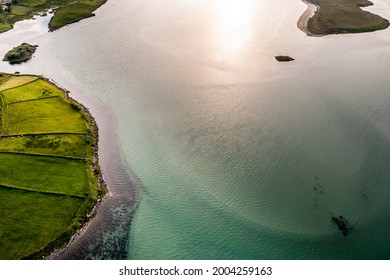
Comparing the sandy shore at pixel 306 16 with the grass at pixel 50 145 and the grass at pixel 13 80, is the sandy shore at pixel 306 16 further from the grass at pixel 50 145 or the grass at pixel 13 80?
the grass at pixel 13 80

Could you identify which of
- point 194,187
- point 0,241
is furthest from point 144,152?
point 0,241

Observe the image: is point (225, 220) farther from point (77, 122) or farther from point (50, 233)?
point (77, 122)

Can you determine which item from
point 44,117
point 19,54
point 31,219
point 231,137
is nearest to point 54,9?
point 19,54

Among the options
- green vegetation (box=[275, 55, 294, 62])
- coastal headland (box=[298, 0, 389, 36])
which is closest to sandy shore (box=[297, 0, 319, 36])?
coastal headland (box=[298, 0, 389, 36])

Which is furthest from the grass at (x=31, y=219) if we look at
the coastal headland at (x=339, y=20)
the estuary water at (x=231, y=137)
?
the coastal headland at (x=339, y=20)

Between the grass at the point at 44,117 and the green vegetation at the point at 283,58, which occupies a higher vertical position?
the green vegetation at the point at 283,58

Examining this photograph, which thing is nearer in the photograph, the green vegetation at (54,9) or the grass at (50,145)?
the grass at (50,145)

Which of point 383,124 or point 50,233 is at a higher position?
point 383,124
